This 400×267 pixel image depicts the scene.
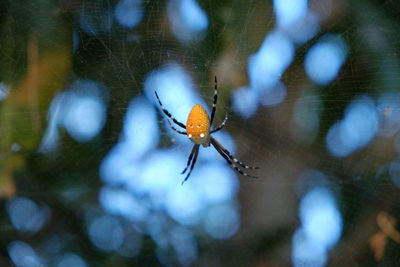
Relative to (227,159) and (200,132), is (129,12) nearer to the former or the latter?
(200,132)

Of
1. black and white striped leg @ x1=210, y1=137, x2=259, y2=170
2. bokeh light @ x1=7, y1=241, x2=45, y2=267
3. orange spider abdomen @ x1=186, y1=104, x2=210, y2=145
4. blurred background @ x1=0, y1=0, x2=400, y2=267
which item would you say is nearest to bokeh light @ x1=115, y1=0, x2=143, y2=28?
blurred background @ x1=0, y1=0, x2=400, y2=267

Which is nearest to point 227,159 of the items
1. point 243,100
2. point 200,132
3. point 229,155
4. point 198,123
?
point 229,155

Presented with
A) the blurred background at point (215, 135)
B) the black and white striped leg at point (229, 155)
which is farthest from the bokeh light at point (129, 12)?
the black and white striped leg at point (229, 155)

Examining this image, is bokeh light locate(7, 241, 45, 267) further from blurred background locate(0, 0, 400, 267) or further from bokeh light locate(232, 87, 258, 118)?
bokeh light locate(232, 87, 258, 118)

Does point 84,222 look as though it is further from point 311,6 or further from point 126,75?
point 311,6

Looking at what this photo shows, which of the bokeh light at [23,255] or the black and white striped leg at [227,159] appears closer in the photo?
the black and white striped leg at [227,159]

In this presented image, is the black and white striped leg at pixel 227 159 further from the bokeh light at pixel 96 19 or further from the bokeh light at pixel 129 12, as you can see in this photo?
the bokeh light at pixel 96 19

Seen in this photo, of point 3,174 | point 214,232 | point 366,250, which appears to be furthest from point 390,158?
point 3,174
